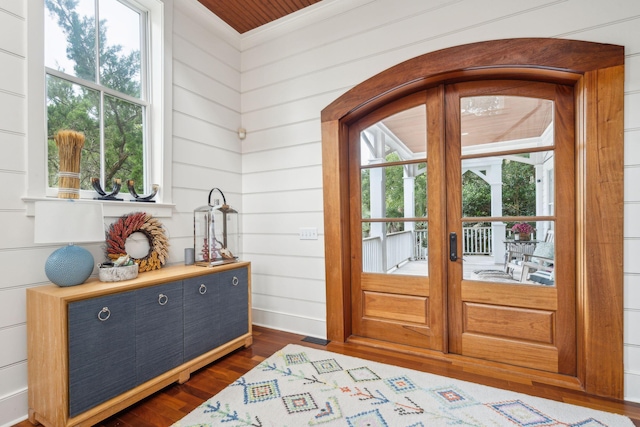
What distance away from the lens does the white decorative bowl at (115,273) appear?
1.88m

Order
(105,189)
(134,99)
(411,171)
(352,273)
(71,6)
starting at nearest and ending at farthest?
(71,6) → (105,189) → (134,99) → (411,171) → (352,273)

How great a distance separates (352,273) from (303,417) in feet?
4.48

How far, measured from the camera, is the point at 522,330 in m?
2.26

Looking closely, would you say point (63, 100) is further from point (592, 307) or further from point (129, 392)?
point (592, 307)

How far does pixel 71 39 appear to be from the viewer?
209 centimetres

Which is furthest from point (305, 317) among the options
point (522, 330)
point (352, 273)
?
point (522, 330)

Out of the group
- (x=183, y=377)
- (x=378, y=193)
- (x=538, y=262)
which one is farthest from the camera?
(x=378, y=193)

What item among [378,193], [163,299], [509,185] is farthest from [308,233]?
[509,185]

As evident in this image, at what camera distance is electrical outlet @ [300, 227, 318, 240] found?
2914mm

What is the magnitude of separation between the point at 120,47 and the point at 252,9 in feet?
3.95

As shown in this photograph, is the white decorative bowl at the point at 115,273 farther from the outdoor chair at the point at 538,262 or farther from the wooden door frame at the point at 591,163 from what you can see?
the outdoor chair at the point at 538,262

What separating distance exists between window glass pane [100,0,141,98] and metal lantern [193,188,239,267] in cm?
108

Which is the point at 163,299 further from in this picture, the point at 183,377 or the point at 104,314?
the point at 183,377

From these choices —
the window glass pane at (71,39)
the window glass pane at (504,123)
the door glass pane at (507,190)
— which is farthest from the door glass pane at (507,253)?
the window glass pane at (71,39)
